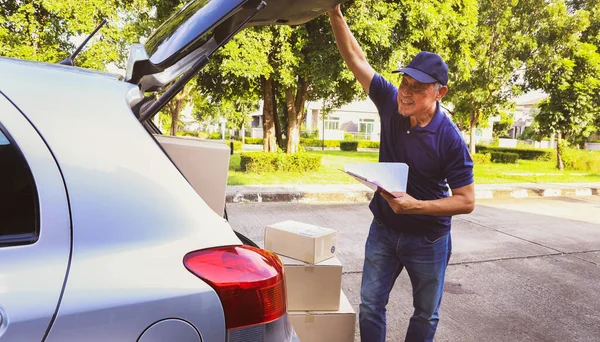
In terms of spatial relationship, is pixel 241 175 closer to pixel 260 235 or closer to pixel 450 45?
A: pixel 260 235

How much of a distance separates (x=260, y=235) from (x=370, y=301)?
11.4 feet

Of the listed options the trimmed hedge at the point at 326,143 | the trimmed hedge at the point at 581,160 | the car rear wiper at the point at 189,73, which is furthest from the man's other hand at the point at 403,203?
the trimmed hedge at the point at 326,143

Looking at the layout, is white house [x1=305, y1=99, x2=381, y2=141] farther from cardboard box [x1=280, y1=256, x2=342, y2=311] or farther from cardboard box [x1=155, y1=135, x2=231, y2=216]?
cardboard box [x1=155, y1=135, x2=231, y2=216]

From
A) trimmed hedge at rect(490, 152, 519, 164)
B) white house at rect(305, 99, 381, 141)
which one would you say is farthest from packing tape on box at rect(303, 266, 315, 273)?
white house at rect(305, 99, 381, 141)

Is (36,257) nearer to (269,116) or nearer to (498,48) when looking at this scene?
(269,116)

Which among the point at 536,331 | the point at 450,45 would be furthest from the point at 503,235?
the point at 450,45

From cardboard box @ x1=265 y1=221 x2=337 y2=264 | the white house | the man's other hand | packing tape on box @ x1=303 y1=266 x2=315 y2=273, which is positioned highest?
the white house

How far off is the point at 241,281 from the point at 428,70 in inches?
56.7

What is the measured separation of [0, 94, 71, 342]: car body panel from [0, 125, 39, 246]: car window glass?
0.05ft

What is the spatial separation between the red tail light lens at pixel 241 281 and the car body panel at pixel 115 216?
27 mm

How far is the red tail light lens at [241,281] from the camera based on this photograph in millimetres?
1194

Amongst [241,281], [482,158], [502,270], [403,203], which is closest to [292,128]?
[502,270]

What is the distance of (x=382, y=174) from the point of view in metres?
2.08

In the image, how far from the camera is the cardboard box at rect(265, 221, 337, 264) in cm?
254
